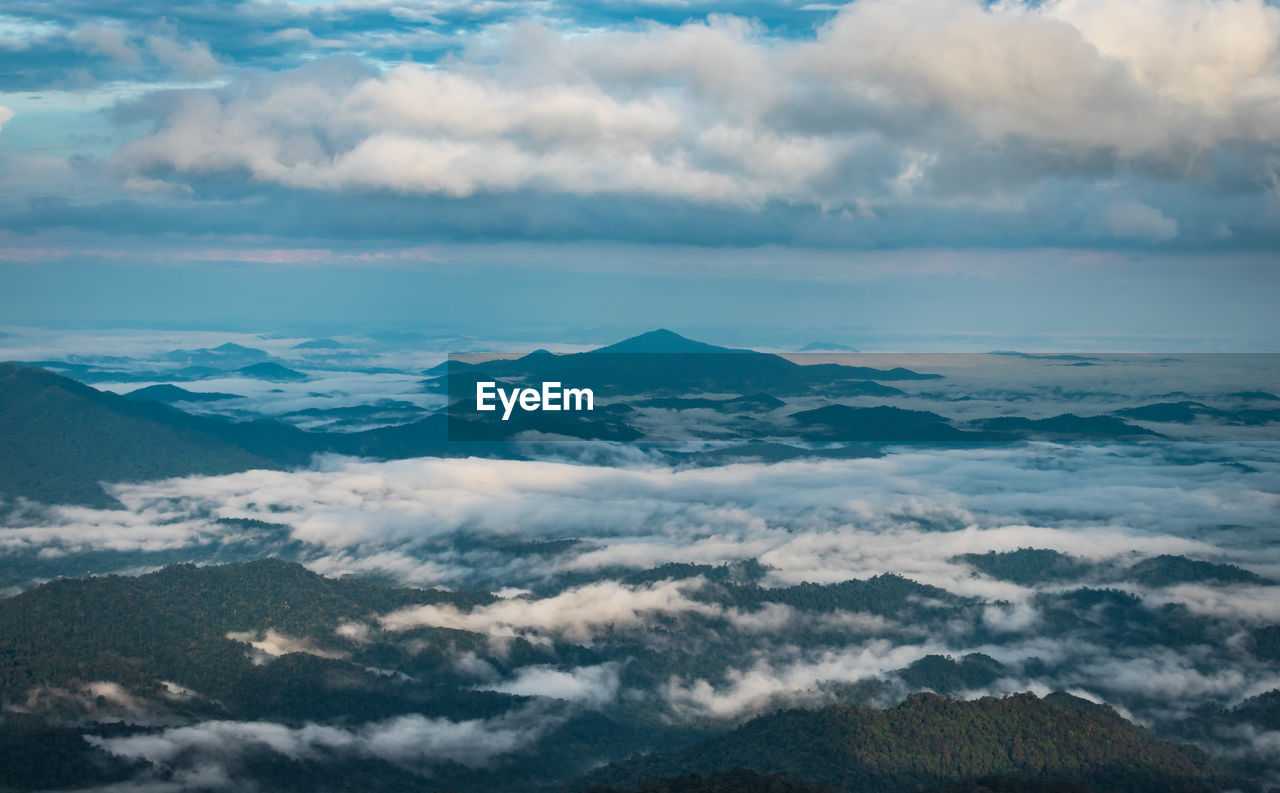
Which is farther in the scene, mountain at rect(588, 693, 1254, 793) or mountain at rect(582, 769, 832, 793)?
mountain at rect(588, 693, 1254, 793)

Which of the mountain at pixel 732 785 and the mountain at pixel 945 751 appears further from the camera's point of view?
the mountain at pixel 945 751

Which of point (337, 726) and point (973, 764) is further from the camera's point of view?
point (337, 726)

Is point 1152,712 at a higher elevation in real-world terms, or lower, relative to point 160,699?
lower

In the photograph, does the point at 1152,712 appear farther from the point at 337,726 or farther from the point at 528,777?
the point at 337,726

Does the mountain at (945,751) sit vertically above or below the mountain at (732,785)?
below

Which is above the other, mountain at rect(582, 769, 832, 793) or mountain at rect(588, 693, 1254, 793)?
mountain at rect(582, 769, 832, 793)

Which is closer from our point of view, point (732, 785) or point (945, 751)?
point (732, 785)

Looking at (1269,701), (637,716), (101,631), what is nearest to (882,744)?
(637,716)

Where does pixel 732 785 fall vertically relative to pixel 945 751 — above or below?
above
